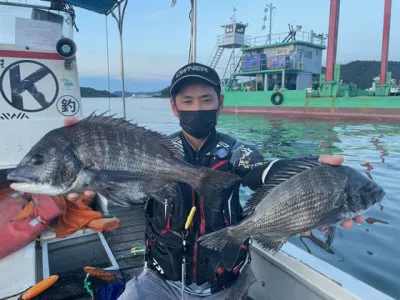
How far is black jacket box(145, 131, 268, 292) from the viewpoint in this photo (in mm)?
2287

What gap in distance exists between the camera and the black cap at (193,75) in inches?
95.1

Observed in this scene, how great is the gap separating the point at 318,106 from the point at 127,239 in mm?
22751

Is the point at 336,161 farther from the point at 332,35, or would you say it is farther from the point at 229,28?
the point at 229,28

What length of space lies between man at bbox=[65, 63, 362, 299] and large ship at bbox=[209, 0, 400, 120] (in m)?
22.4

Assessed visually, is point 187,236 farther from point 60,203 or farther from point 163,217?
point 60,203

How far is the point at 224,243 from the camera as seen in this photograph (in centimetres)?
205

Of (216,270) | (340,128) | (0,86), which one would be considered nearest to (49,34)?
(0,86)

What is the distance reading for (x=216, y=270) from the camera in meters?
2.27

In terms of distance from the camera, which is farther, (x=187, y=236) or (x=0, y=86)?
(x=0, y=86)

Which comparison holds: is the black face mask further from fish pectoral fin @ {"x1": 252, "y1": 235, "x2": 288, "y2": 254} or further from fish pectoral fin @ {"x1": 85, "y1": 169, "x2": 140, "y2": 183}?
fish pectoral fin @ {"x1": 252, "y1": 235, "x2": 288, "y2": 254}

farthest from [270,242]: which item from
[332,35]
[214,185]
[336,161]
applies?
[332,35]

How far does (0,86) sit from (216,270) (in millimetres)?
3572

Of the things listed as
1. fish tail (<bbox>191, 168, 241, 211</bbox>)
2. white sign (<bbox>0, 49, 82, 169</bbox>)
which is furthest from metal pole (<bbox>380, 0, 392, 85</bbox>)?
fish tail (<bbox>191, 168, 241, 211</bbox>)

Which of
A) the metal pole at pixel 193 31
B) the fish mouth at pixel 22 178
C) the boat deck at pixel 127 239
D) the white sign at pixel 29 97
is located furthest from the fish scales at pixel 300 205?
the white sign at pixel 29 97
